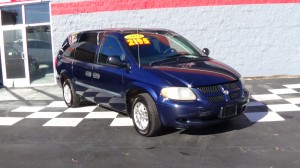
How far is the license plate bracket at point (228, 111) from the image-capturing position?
204 inches

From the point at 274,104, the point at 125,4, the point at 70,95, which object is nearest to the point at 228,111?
the point at 274,104

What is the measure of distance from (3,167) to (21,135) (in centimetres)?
150

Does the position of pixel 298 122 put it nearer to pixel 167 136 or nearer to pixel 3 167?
pixel 167 136

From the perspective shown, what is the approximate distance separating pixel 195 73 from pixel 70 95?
3.52 meters

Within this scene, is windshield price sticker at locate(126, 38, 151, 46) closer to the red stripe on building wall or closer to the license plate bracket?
the license plate bracket

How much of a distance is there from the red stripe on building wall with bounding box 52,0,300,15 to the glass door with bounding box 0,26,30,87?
1517mm

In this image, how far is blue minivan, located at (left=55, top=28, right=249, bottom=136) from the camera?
16.7ft

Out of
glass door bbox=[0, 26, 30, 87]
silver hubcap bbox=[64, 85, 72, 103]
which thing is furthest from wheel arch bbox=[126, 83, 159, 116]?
glass door bbox=[0, 26, 30, 87]

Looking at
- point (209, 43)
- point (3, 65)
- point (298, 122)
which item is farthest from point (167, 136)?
point (3, 65)

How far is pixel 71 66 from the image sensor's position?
7.43 meters

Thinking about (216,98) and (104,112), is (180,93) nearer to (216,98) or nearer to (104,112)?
(216,98)

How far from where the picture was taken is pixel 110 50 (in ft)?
20.7

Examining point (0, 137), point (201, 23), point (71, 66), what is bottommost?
point (0, 137)

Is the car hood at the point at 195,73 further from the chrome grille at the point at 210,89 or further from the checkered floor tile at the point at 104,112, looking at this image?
the checkered floor tile at the point at 104,112
